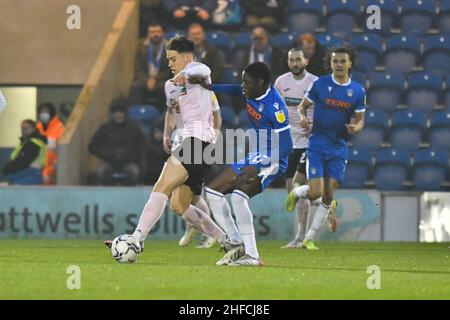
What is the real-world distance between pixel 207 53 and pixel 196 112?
6.45 meters

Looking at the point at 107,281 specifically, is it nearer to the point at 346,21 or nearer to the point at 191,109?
the point at 191,109

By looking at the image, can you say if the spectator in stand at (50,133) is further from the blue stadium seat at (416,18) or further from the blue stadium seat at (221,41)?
the blue stadium seat at (416,18)

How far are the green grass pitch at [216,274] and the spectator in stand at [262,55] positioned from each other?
14.0 feet

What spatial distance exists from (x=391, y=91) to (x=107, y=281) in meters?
10.5

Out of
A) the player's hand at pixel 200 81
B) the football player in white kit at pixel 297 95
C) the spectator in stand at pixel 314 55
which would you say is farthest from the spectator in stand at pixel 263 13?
the player's hand at pixel 200 81

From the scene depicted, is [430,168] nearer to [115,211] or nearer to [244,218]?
[115,211]

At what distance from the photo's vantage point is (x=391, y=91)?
1958cm

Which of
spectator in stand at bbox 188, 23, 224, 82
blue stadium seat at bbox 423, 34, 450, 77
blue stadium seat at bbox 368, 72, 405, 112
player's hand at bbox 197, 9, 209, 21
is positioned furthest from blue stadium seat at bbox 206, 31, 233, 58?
blue stadium seat at bbox 423, 34, 450, 77

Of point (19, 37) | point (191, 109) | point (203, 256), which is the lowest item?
point (203, 256)

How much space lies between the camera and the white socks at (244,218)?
11.3 m

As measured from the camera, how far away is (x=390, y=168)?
18406 mm

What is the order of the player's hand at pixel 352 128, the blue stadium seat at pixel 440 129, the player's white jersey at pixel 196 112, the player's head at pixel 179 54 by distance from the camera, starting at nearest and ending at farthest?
the player's head at pixel 179 54, the player's white jersey at pixel 196 112, the player's hand at pixel 352 128, the blue stadium seat at pixel 440 129

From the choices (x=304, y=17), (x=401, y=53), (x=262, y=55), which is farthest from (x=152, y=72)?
(x=401, y=53)
